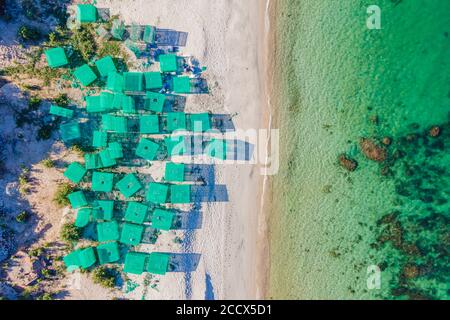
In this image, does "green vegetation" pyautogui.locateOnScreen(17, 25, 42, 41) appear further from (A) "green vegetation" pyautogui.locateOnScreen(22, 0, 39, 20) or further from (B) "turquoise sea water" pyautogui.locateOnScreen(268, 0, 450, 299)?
(B) "turquoise sea water" pyautogui.locateOnScreen(268, 0, 450, 299)

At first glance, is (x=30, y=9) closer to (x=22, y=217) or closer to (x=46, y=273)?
(x=22, y=217)

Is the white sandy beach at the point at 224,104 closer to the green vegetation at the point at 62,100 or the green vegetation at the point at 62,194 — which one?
the green vegetation at the point at 62,100

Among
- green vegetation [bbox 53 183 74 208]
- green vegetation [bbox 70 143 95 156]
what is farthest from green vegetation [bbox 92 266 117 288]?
green vegetation [bbox 70 143 95 156]

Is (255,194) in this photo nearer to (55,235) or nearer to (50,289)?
(55,235)

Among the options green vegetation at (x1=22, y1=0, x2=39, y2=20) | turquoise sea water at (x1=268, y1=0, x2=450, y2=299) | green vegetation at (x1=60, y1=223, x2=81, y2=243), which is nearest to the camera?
green vegetation at (x1=60, y1=223, x2=81, y2=243)
